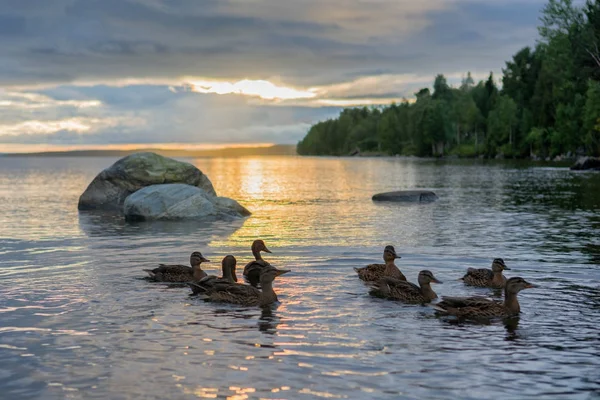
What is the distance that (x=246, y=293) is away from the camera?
44.3 ft

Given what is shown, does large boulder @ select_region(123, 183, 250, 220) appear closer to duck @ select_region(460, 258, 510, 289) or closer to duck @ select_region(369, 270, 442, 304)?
duck @ select_region(460, 258, 510, 289)

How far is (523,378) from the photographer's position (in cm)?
906

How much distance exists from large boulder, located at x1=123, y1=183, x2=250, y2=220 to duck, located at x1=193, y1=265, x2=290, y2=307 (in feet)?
57.8

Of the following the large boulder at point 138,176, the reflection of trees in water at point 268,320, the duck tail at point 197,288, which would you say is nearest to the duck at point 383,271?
the reflection of trees in water at point 268,320

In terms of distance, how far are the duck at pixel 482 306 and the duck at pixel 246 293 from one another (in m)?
3.23

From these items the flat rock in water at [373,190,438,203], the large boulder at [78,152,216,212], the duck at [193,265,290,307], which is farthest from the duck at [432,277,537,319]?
the flat rock in water at [373,190,438,203]

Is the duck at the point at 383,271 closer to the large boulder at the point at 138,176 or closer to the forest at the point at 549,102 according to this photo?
the large boulder at the point at 138,176

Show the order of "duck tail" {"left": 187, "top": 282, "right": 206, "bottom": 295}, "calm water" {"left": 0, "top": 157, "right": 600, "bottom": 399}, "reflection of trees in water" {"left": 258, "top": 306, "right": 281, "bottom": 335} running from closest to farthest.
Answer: "calm water" {"left": 0, "top": 157, "right": 600, "bottom": 399} < "reflection of trees in water" {"left": 258, "top": 306, "right": 281, "bottom": 335} < "duck tail" {"left": 187, "top": 282, "right": 206, "bottom": 295}

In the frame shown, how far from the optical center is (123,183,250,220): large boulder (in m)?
31.1

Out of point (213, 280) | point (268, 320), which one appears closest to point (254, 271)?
point (213, 280)

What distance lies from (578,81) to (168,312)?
11403 cm

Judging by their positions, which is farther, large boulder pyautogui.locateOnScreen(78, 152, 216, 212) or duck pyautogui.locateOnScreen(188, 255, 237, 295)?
large boulder pyautogui.locateOnScreen(78, 152, 216, 212)

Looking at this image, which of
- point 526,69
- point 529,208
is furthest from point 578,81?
point 529,208

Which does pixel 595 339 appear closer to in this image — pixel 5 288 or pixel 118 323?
pixel 118 323
